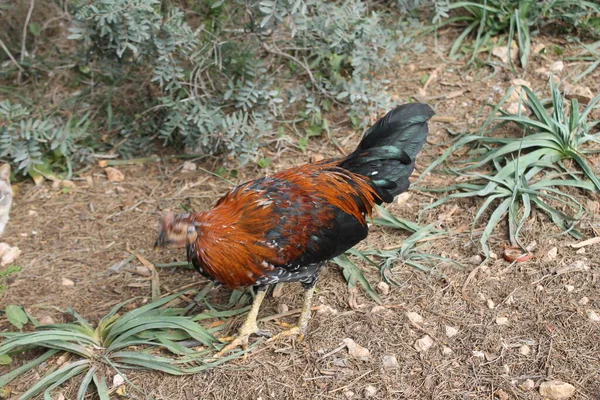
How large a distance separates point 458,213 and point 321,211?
1.49 metres

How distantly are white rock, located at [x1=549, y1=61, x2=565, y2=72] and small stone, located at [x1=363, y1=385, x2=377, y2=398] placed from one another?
3754mm

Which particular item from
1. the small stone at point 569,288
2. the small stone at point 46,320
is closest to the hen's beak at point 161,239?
the small stone at point 46,320

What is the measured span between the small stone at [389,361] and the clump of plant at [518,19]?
11.4ft

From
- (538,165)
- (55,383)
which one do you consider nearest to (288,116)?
(538,165)

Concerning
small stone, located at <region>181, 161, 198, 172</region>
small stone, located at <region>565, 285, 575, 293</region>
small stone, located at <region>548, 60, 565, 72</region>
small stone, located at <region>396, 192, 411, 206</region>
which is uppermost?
small stone, located at <region>548, 60, 565, 72</region>

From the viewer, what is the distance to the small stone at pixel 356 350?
380 cm

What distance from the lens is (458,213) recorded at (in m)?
4.76

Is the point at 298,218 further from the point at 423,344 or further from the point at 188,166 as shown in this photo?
the point at 188,166

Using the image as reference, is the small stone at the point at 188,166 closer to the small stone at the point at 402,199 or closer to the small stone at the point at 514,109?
the small stone at the point at 402,199

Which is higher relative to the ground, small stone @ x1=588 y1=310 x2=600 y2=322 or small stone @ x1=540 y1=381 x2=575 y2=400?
small stone @ x1=588 y1=310 x2=600 y2=322

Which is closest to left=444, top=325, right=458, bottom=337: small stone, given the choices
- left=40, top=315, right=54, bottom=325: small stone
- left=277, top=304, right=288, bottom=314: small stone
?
left=277, top=304, right=288, bottom=314: small stone

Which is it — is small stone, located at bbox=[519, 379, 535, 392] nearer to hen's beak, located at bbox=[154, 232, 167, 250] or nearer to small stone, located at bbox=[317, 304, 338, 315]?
small stone, located at bbox=[317, 304, 338, 315]

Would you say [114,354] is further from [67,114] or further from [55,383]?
[67,114]

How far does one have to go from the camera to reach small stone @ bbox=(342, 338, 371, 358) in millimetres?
3801
